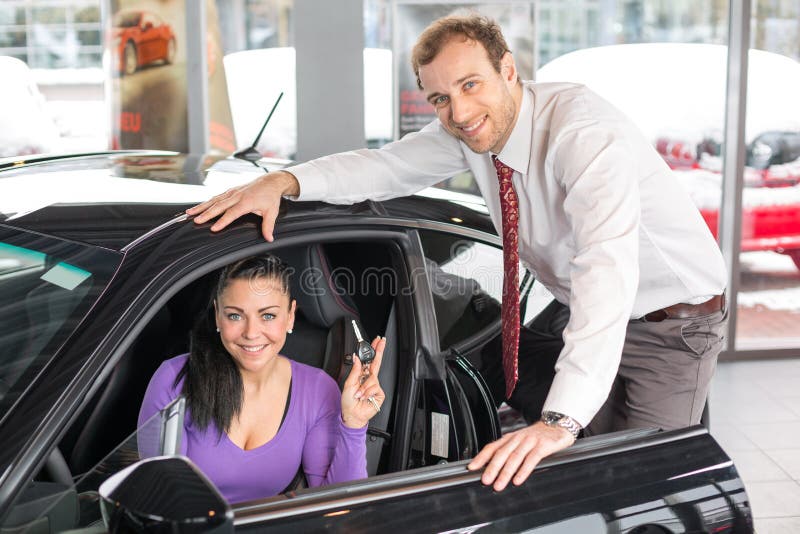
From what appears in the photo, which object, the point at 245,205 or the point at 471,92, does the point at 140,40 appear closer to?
the point at 471,92

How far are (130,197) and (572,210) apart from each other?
35.3 inches

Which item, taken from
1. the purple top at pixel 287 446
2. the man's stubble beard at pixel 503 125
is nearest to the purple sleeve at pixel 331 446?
the purple top at pixel 287 446

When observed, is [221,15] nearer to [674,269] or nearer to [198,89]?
[198,89]

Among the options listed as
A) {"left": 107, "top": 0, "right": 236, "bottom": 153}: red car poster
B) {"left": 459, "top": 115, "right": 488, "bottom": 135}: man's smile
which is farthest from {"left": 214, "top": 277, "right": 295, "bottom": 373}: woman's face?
{"left": 107, "top": 0, "right": 236, "bottom": 153}: red car poster

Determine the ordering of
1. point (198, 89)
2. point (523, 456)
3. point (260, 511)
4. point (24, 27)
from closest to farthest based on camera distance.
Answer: point (260, 511) → point (523, 456) → point (198, 89) → point (24, 27)

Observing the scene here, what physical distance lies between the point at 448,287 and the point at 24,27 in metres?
5.12

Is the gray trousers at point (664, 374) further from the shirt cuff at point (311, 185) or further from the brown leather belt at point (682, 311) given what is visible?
the shirt cuff at point (311, 185)

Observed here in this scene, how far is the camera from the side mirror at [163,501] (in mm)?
1110

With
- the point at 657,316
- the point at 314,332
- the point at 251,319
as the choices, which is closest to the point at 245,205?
the point at 251,319

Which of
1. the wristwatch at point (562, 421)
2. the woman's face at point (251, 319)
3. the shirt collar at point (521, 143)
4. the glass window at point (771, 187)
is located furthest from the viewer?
Answer: the glass window at point (771, 187)

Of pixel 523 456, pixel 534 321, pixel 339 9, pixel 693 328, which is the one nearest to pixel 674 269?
pixel 693 328

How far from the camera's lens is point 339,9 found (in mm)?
4277

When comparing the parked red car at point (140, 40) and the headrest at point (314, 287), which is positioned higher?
the parked red car at point (140, 40)

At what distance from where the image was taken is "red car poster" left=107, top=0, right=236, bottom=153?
17.5 feet
